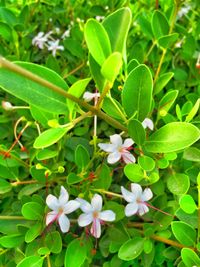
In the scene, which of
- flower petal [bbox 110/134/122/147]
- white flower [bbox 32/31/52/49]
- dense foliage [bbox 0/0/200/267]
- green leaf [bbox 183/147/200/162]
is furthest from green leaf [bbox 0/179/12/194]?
white flower [bbox 32/31/52/49]

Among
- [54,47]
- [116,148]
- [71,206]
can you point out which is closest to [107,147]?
[116,148]

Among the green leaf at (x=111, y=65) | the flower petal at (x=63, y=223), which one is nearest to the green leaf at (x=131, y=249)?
the flower petal at (x=63, y=223)

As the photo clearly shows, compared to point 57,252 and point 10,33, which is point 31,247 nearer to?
point 57,252

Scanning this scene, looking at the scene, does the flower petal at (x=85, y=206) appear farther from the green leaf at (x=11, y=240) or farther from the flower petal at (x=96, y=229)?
the green leaf at (x=11, y=240)

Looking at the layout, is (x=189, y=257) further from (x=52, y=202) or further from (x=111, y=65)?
(x=111, y=65)

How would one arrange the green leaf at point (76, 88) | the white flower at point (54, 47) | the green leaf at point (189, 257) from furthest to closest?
the white flower at point (54, 47), the green leaf at point (189, 257), the green leaf at point (76, 88)

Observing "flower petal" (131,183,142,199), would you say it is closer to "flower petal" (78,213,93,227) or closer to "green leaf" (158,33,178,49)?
"flower petal" (78,213,93,227)
